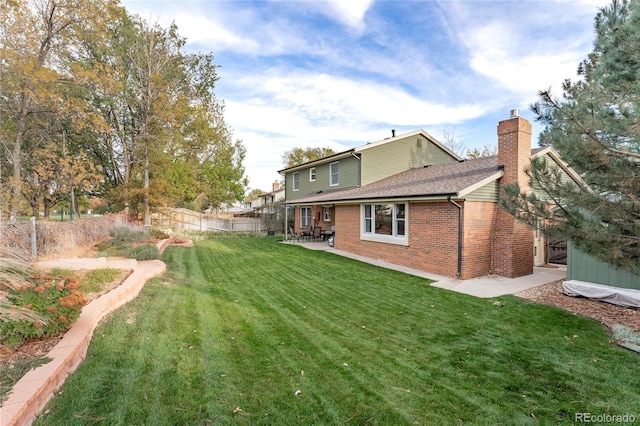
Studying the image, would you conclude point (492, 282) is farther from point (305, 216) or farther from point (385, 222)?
point (305, 216)

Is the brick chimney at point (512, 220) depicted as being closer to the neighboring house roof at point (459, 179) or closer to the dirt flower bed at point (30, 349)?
the neighboring house roof at point (459, 179)

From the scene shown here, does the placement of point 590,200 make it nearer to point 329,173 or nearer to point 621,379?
point 621,379

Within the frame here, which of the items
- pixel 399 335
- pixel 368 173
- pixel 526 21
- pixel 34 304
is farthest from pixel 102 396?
pixel 368 173

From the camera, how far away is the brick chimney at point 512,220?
916cm

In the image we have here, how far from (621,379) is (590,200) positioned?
272cm

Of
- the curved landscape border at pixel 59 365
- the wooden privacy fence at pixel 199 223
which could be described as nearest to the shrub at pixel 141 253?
the curved landscape border at pixel 59 365

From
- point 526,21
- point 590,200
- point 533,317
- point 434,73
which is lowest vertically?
point 533,317

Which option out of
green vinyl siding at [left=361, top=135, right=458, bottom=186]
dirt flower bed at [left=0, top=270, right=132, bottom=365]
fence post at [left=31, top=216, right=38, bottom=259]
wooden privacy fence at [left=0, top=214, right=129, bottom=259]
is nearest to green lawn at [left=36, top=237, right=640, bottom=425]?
dirt flower bed at [left=0, top=270, right=132, bottom=365]

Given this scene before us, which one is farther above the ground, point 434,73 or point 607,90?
point 434,73

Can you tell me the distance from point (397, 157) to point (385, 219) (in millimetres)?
7286

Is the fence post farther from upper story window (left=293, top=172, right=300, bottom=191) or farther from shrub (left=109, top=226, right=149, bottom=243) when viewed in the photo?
upper story window (left=293, top=172, right=300, bottom=191)

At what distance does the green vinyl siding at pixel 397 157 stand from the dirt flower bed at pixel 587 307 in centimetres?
1025

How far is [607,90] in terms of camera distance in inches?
263

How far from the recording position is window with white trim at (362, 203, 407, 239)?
11.0 metres
